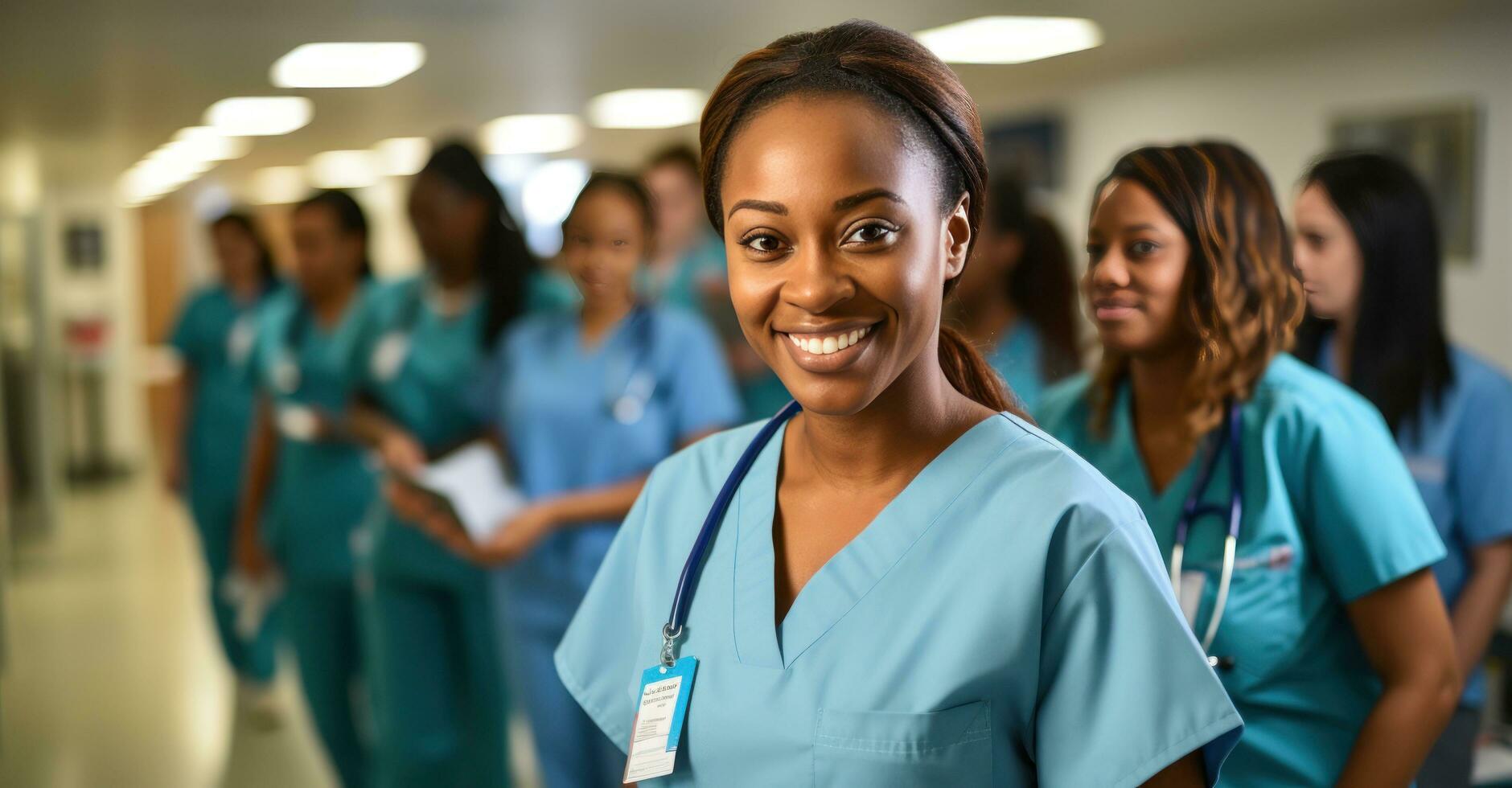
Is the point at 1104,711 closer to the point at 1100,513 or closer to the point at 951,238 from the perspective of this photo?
the point at 1100,513

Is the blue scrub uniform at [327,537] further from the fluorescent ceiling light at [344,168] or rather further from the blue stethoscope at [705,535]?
the fluorescent ceiling light at [344,168]

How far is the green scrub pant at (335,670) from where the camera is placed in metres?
2.99

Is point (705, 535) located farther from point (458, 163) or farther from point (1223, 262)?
point (458, 163)

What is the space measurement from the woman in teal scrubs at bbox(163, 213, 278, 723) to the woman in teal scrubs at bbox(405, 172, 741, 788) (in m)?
2.09

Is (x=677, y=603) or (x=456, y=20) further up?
(x=456, y=20)

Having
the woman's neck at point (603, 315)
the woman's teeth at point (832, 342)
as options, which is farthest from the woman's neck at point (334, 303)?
the woman's teeth at point (832, 342)

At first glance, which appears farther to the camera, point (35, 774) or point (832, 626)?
point (35, 774)

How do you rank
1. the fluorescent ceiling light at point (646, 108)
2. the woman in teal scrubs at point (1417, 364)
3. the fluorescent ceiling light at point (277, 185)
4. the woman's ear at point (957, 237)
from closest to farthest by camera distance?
1. the woman's ear at point (957, 237)
2. the woman in teal scrubs at point (1417, 364)
3. the fluorescent ceiling light at point (646, 108)
4. the fluorescent ceiling light at point (277, 185)

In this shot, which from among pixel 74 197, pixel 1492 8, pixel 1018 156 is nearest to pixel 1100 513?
pixel 1492 8

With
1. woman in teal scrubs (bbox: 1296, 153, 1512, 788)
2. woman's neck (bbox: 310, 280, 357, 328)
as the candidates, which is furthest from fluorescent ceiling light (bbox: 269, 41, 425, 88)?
woman in teal scrubs (bbox: 1296, 153, 1512, 788)

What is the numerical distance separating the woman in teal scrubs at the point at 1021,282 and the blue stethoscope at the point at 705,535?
5.08 ft

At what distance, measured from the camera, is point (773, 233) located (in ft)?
2.79

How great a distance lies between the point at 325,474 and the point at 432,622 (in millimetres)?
663

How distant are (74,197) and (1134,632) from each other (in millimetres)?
9043
